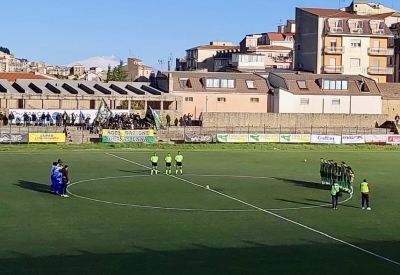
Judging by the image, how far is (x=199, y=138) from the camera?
69.8 metres

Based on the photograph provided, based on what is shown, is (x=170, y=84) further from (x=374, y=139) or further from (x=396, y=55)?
(x=396, y=55)

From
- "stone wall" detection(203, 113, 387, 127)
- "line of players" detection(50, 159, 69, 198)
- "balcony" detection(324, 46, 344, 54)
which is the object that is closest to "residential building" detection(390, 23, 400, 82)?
"balcony" detection(324, 46, 344, 54)

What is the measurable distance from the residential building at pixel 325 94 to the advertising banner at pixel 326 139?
47.3ft

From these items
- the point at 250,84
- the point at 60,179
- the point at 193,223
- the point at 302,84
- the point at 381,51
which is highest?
the point at 381,51

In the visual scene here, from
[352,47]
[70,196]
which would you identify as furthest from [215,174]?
[352,47]

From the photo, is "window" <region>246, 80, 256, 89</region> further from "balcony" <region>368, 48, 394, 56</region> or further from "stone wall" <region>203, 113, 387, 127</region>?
"balcony" <region>368, 48, 394, 56</region>

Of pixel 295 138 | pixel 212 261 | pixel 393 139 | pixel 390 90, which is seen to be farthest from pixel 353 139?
pixel 212 261

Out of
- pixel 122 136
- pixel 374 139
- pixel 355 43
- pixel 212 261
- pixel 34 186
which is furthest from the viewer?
pixel 355 43

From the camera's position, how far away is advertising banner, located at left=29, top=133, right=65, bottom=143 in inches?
2514

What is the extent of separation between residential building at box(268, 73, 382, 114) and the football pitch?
3598cm

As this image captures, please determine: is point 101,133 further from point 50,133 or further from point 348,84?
point 348,84

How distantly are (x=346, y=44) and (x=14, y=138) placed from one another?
182 feet

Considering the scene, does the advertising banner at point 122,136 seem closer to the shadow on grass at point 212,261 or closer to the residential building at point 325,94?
the residential building at point 325,94

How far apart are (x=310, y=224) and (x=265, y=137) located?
39.8 metres
